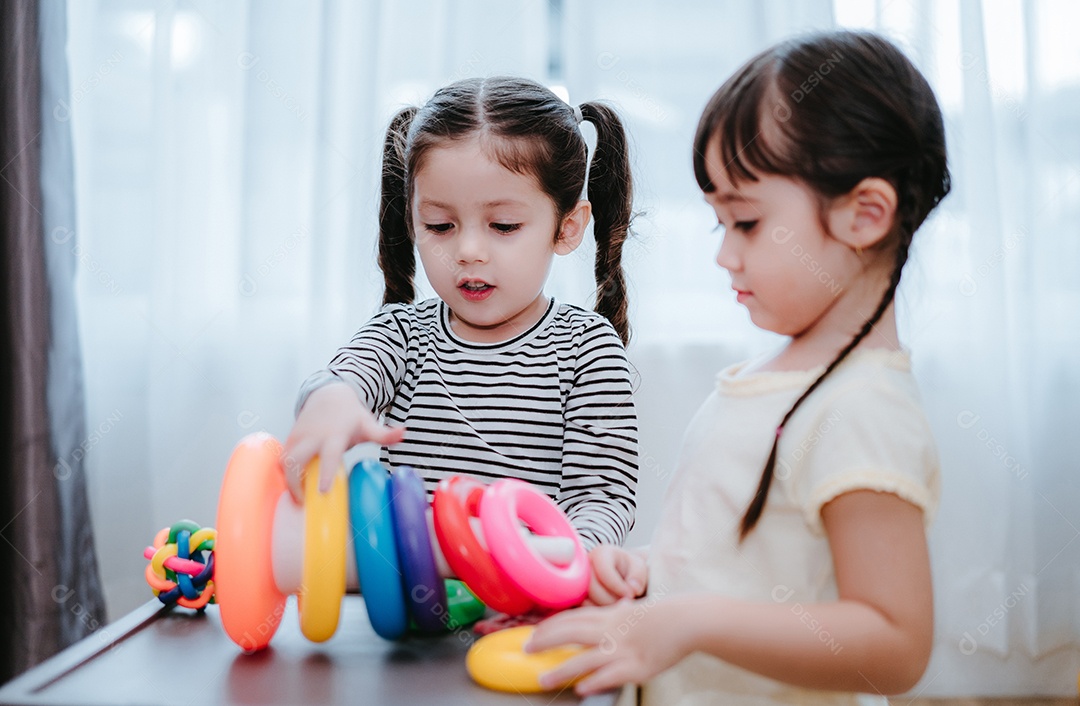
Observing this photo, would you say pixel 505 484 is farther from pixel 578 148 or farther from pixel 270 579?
pixel 578 148

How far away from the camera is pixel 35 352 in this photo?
160cm

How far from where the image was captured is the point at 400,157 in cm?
113

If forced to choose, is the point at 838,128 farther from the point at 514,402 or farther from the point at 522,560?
the point at 514,402

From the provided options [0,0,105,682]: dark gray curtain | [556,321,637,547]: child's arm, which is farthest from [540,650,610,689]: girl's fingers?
[0,0,105,682]: dark gray curtain

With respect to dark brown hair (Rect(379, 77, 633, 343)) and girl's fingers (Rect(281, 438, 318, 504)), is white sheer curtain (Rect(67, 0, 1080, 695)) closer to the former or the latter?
dark brown hair (Rect(379, 77, 633, 343))

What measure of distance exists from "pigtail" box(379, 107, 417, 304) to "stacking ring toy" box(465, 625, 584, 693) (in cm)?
59

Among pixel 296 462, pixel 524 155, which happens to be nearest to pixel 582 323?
pixel 524 155

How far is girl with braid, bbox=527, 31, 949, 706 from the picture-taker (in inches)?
25.0

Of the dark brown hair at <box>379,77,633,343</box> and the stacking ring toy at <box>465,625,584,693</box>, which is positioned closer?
the stacking ring toy at <box>465,625,584,693</box>

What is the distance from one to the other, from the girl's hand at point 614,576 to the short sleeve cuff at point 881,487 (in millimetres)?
170

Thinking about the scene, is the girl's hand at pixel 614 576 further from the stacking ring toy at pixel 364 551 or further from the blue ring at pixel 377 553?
the blue ring at pixel 377 553

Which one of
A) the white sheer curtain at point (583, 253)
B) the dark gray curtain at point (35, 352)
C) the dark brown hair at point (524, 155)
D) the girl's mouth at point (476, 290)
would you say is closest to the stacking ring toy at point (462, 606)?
the girl's mouth at point (476, 290)

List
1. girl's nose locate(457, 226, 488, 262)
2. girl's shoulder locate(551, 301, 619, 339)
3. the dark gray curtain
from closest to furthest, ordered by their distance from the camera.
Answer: girl's nose locate(457, 226, 488, 262) < girl's shoulder locate(551, 301, 619, 339) < the dark gray curtain

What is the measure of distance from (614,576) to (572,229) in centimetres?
47
